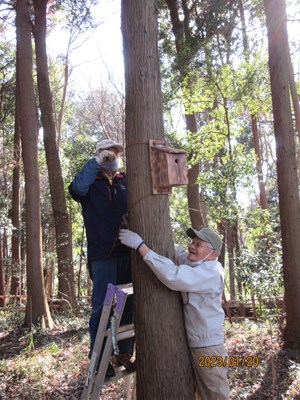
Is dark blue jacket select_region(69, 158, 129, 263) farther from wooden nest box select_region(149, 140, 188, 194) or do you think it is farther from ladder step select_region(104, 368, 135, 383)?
ladder step select_region(104, 368, 135, 383)

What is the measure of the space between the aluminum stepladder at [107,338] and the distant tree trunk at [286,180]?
3.87m

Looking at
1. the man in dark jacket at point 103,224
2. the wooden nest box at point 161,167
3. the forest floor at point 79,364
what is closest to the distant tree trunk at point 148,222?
the wooden nest box at point 161,167

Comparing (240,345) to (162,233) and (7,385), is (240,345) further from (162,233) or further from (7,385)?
(162,233)

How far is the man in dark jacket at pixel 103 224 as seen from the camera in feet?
10.2

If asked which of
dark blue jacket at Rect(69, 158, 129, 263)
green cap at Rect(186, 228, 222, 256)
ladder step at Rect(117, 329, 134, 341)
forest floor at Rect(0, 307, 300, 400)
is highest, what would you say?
dark blue jacket at Rect(69, 158, 129, 263)

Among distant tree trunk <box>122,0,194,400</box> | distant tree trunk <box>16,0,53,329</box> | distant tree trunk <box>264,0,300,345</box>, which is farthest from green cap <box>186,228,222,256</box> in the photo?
distant tree trunk <box>16,0,53,329</box>

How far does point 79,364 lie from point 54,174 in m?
5.76

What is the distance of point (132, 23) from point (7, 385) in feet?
14.0

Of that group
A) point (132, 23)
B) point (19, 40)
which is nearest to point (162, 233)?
point (132, 23)

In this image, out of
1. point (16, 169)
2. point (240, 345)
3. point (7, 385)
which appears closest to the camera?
point (7, 385)

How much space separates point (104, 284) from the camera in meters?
3.16

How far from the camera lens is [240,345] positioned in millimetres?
5941

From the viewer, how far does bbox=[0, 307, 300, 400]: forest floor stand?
4.42m

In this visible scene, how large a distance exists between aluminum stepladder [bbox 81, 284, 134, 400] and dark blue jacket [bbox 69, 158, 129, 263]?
33 centimetres
